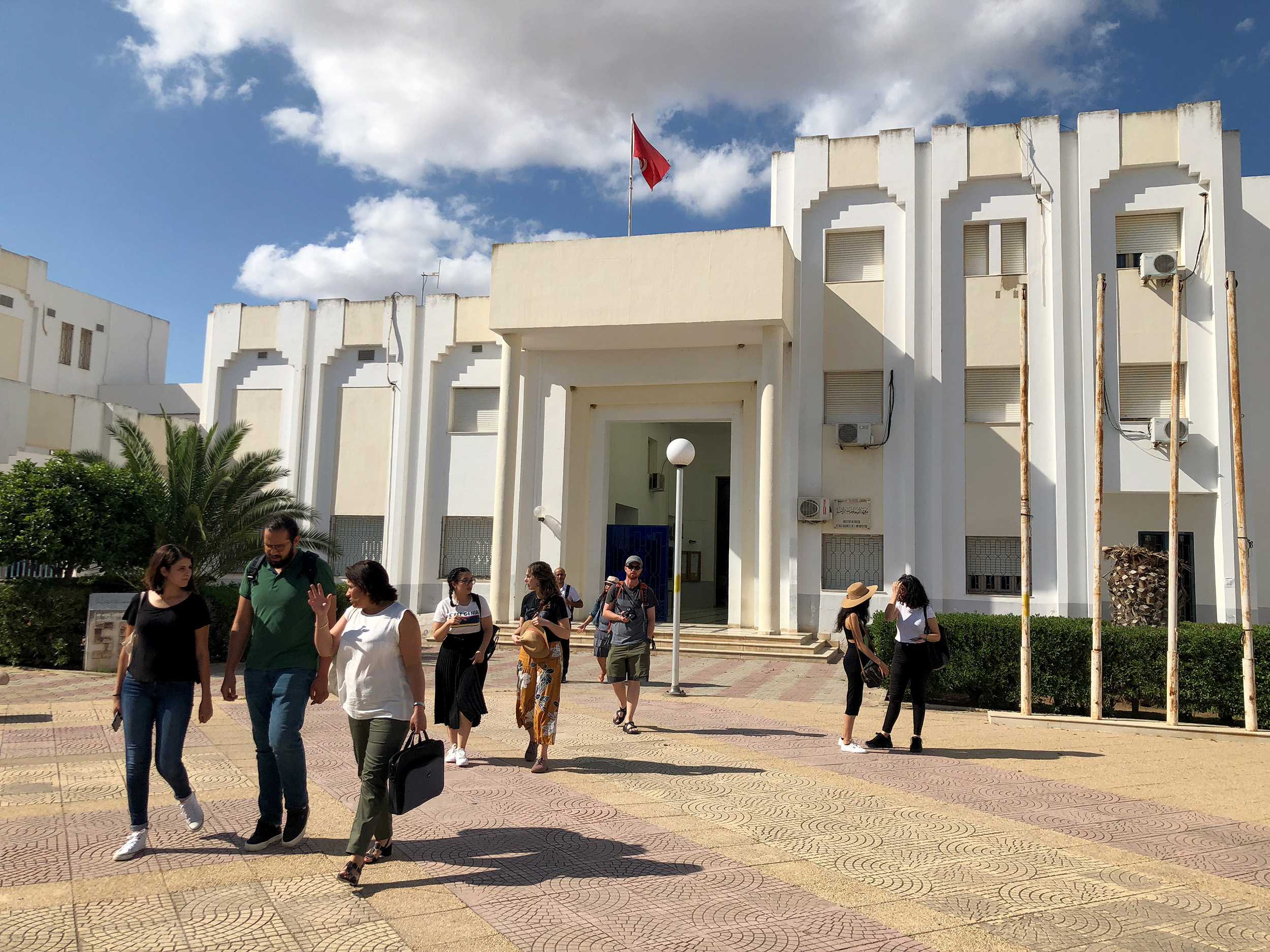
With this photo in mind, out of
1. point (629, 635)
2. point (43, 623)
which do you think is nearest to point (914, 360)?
point (629, 635)

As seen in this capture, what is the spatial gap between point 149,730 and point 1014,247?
1811 centimetres

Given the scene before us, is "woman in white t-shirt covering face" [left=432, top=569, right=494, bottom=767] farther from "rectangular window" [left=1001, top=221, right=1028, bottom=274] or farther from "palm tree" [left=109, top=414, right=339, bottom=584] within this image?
"rectangular window" [left=1001, top=221, right=1028, bottom=274]

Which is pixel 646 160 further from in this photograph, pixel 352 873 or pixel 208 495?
pixel 352 873

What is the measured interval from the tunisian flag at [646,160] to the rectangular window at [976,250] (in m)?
6.63

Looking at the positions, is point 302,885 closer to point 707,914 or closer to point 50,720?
point 707,914

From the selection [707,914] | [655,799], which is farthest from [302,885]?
[655,799]

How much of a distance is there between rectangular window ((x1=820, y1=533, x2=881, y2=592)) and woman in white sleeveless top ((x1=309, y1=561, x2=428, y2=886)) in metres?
14.8

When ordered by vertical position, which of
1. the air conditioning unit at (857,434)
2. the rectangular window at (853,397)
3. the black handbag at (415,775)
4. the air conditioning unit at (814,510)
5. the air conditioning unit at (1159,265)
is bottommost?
the black handbag at (415,775)

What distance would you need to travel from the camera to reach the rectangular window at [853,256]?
19.0 metres

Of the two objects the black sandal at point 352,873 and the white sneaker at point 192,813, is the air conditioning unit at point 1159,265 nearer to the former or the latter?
the black sandal at point 352,873

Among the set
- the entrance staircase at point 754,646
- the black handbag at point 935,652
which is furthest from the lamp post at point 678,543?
the entrance staircase at point 754,646

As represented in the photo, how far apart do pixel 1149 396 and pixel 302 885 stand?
18129mm

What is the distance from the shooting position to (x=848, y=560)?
1845 centimetres

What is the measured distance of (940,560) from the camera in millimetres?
17844
